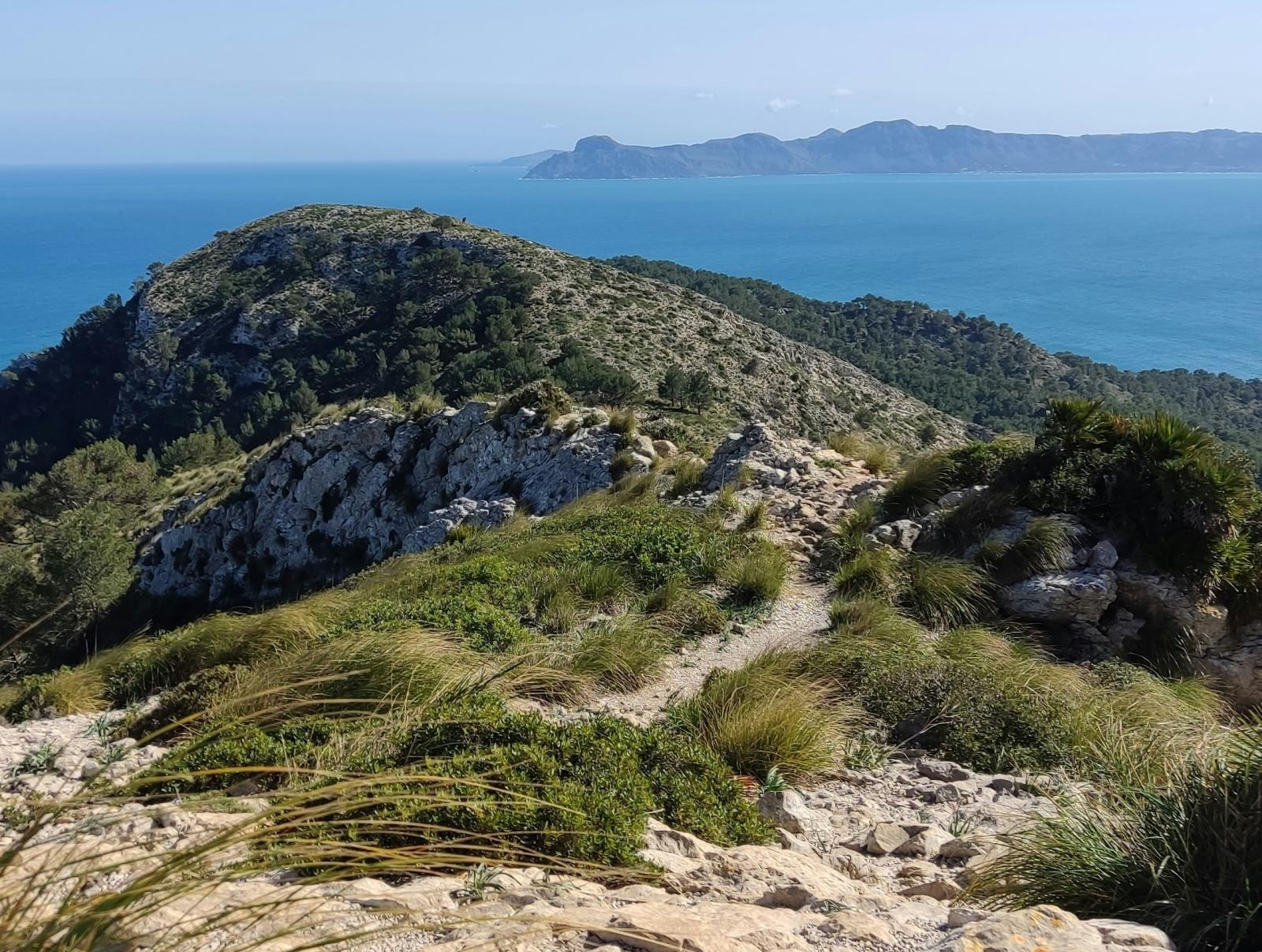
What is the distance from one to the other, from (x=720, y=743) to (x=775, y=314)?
8105 centimetres

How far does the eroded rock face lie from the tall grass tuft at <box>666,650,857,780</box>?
12.2 meters

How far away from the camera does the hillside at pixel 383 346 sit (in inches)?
1513

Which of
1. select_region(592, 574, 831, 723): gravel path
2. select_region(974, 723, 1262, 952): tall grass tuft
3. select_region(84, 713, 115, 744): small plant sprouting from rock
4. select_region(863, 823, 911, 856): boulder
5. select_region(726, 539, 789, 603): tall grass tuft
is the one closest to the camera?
select_region(974, 723, 1262, 952): tall grass tuft

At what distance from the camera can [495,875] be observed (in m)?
2.92

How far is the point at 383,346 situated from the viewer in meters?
50.9

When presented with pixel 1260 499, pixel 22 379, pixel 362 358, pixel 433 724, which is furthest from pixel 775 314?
pixel 433 724

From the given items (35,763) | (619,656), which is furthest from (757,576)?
(35,763)

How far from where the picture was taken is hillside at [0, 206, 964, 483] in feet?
126

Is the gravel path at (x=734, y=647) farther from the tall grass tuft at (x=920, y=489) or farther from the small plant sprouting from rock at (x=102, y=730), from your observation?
the small plant sprouting from rock at (x=102, y=730)

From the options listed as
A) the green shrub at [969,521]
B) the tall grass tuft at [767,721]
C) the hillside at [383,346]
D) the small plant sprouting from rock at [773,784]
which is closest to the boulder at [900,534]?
the green shrub at [969,521]

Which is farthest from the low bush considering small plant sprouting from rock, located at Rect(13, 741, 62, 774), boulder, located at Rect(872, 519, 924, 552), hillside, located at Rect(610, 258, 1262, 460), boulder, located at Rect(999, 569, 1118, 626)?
hillside, located at Rect(610, 258, 1262, 460)

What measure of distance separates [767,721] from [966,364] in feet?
266

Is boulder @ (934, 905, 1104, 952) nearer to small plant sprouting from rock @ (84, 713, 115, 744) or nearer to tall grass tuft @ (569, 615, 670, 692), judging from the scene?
tall grass tuft @ (569, 615, 670, 692)

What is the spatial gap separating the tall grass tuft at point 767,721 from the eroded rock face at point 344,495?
480 inches
